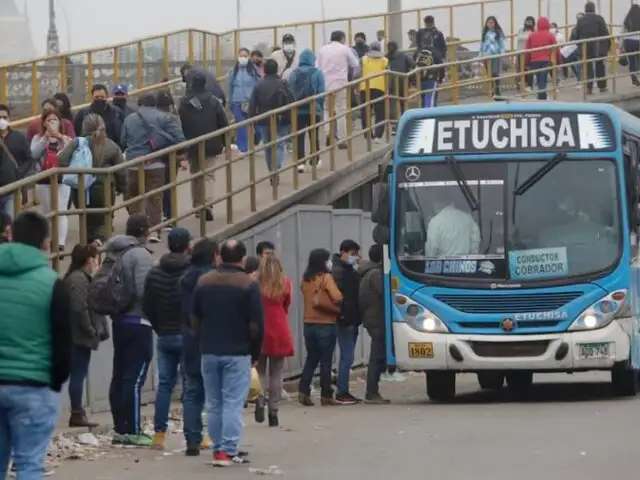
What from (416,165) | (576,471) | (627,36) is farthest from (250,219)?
(627,36)

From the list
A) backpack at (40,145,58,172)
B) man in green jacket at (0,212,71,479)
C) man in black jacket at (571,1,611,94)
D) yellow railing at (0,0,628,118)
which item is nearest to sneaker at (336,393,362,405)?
backpack at (40,145,58,172)

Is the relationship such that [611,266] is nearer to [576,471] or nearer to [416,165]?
[416,165]

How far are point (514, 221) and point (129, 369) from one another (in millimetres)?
5358

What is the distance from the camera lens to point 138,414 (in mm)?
14625

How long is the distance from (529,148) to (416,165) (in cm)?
113

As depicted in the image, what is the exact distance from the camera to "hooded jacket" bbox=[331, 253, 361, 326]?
19.8 meters

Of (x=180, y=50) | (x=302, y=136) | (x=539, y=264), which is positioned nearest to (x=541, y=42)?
(x=180, y=50)

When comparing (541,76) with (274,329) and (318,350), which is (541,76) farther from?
(274,329)

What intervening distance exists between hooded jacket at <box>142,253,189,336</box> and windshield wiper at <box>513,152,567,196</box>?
5.38 meters

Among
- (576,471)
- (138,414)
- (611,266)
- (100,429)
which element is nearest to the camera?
(576,471)

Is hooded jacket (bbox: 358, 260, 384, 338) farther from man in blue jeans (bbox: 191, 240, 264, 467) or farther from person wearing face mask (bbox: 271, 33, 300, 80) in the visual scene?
person wearing face mask (bbox: 271, 33, 300, 80)

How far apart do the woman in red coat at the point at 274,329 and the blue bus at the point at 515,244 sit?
7.01 feet

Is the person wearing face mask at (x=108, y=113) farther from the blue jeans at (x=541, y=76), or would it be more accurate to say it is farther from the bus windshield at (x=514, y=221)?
the blue jeans at (x=541, y=76)

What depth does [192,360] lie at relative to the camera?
13875mm
